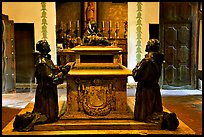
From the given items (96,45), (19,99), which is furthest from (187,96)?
(19,99)

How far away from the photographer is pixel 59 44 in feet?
28.3

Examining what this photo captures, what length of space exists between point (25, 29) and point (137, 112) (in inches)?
182

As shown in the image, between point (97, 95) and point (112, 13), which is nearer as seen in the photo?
point (97, 95)

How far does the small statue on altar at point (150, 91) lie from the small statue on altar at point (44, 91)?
3.01 feet

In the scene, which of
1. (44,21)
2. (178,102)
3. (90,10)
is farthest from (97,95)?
(90,10)

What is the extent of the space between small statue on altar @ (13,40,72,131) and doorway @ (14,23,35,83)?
3.99 m

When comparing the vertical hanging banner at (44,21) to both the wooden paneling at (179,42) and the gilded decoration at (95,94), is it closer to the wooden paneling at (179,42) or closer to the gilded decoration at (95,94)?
the wooden paneling at (179,42)

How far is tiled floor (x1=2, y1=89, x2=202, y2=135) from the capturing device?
5.07 metres

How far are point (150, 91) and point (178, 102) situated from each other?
7.62 ft

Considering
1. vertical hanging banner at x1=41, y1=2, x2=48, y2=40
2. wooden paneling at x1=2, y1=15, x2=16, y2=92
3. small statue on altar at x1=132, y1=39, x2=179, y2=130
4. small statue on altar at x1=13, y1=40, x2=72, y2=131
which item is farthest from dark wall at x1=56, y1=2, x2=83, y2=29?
small statue on altar at x1=132, y1=39, x2=179, y2=130

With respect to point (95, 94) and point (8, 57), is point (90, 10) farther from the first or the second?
point (95, 94)

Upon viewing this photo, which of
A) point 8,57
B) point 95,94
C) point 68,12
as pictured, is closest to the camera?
point 95,94

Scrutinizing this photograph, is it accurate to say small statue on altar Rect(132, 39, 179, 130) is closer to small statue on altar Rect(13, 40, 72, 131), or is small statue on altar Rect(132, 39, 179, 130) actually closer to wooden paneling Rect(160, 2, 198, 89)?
small statue on altar Rect(13, 40, 72, 131)

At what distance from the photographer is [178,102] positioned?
21.1 feet
